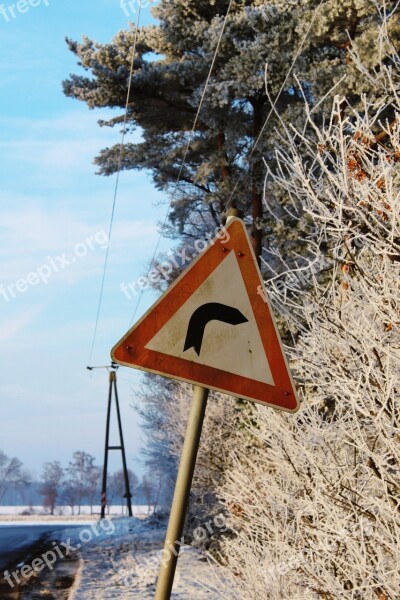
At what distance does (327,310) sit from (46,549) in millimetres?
16701

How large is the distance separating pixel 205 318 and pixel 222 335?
0.35ft

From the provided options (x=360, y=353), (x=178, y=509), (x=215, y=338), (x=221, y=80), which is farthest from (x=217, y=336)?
(x=221, y=80)

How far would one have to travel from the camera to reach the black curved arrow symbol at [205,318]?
12.0 feet

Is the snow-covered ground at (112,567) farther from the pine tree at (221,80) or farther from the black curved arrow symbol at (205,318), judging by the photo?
the pine tree at (221,80)

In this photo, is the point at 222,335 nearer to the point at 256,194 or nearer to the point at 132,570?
the point at 132,570

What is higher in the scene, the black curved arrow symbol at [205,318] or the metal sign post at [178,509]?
the black curved arrow symbol at [205,318]

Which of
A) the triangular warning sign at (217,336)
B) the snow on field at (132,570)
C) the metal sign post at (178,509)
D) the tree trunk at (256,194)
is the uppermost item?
the tree trunk at (256,194)

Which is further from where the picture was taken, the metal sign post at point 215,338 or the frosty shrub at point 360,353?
the frosty shrub at point 360,353

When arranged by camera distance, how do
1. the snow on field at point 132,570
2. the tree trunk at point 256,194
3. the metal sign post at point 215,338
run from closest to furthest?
the metal sign post at point 215,338 < the snow on field at point 132,570 < the tree trunk at point 256,194

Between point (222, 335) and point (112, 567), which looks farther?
point (112, 567)

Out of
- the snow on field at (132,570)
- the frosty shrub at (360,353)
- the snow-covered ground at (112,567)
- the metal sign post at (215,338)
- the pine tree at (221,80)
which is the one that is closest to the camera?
the metal sign post at (215,338)

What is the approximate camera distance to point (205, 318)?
12.1 feet

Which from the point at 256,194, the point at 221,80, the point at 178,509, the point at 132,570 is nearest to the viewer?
the point at 178,509

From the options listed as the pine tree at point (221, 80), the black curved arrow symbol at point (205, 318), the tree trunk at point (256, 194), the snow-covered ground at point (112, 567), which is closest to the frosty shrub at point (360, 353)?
the black curved arrow symbol at point (205, 318)
